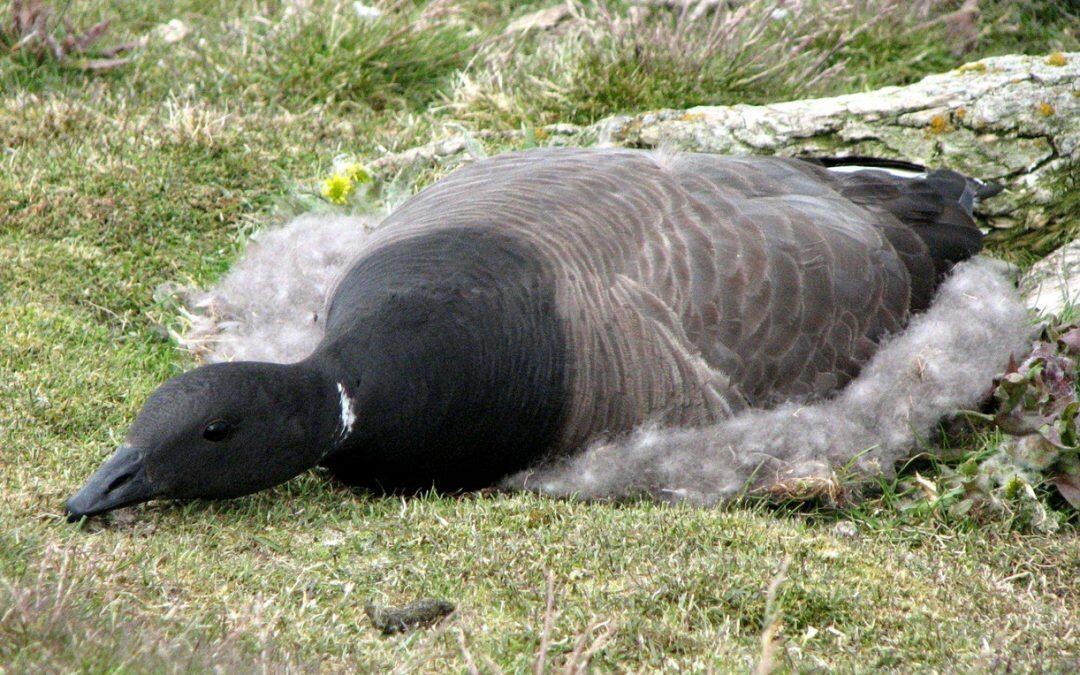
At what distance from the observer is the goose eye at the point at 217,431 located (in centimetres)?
358

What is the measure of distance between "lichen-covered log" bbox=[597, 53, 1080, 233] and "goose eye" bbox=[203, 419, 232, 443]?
3298 millimetres

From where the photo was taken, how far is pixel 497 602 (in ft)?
10.6

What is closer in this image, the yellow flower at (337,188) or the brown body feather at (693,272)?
the brown body feather at (693,272)

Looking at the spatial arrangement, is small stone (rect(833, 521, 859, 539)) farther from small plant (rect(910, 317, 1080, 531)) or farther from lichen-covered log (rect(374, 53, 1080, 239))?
lichen-covered log (rect(374, 53, 1080, 239))

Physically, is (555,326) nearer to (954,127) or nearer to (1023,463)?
(1023,463)

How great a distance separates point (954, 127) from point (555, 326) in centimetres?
323

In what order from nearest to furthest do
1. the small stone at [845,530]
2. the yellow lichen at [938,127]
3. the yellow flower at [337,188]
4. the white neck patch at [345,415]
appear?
the white neck patch at [345,415]
the small stone at [845,530]
the yellow flower at [337,188]
the yellow lichen at [938,127]

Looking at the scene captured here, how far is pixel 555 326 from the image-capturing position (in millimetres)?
4176

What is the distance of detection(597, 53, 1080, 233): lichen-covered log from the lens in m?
6.19

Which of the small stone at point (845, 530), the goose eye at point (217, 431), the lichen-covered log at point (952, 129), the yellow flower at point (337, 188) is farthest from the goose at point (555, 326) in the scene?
the lichen-covered log at point (952, 129)

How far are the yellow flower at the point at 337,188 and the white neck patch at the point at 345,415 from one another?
8.32 ft

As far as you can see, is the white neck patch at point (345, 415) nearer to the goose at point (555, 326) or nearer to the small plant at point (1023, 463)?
the goose at point (555, 326)

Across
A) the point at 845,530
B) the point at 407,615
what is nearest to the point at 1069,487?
the point at 845,530

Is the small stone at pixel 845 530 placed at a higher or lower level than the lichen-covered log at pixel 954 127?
lower
